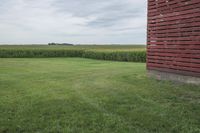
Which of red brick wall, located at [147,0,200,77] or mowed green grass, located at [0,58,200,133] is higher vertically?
red brick wall, located at [147,0,200,77]

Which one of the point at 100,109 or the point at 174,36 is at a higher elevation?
the point at 174,36

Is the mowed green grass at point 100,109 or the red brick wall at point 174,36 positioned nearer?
the mowed green grass at point 100,109

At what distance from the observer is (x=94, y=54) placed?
119ft

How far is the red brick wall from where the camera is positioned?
33.6ft

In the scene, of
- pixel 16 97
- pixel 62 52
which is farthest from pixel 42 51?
pixel 16 97

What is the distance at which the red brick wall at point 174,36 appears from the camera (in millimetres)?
10242

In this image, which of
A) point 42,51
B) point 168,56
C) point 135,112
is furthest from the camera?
point 42,51

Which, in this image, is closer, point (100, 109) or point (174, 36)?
point (100, 109)

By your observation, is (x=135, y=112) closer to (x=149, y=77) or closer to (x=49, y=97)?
(x=49, y=97)

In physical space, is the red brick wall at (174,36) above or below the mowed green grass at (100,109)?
above

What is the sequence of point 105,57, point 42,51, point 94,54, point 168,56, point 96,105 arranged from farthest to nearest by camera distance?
point 42,51
point 94,54
point 105,57
point 168,56
point 96,105

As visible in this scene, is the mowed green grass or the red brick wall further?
the red brick wall

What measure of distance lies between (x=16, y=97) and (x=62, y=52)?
106 ft

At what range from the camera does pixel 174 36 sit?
36.7ft
